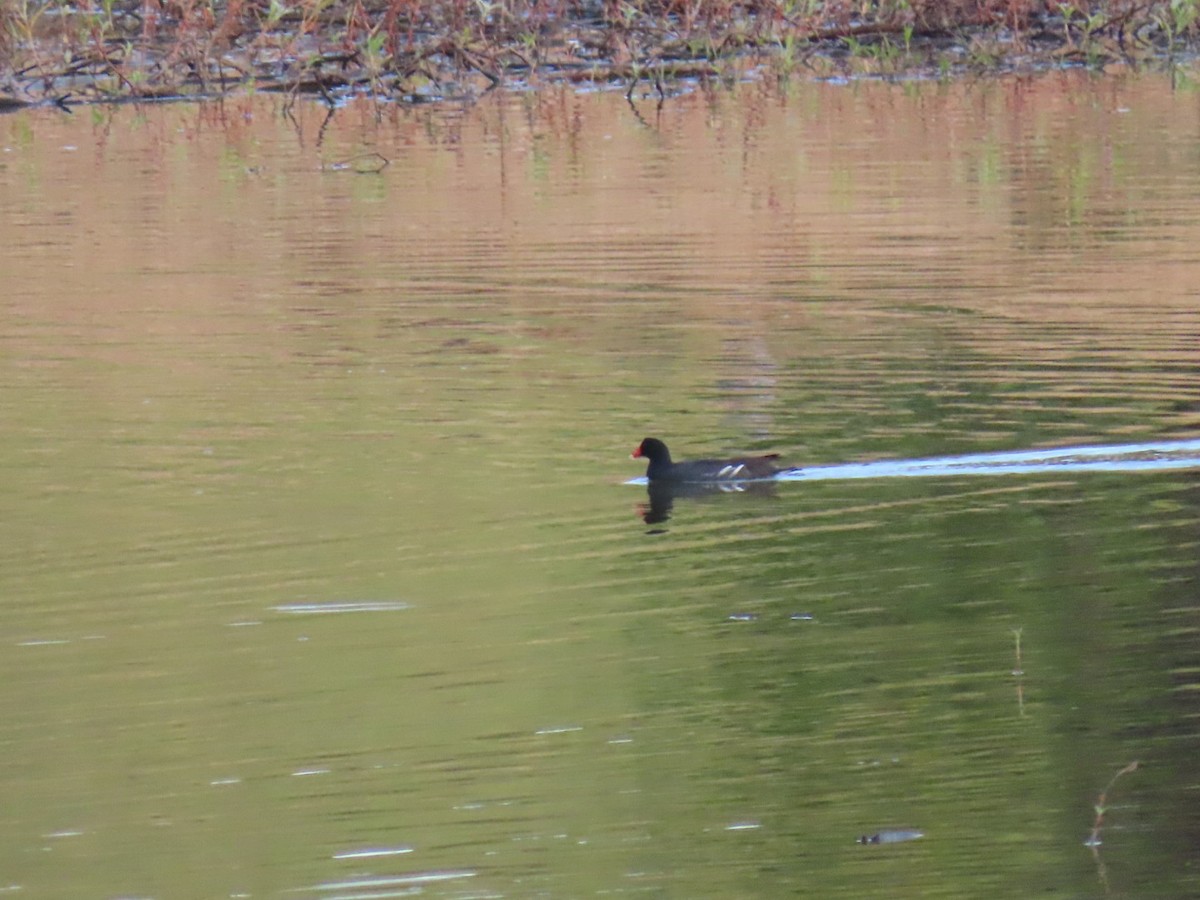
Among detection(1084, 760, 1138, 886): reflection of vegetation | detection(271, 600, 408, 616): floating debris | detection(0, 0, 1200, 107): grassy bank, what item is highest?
detection(0, 0, 1200, 107): grassy bank

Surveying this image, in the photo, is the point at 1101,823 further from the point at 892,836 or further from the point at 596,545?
the point at 596,545

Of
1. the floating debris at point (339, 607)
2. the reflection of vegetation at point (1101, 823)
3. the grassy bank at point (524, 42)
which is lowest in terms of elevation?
the reflection of vegetation at point (1101, 823)

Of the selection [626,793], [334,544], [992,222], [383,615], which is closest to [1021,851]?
[626,793]

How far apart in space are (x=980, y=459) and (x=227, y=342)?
470cm

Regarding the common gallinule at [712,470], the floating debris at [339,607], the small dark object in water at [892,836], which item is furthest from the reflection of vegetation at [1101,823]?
the common gallinule at [712,470]

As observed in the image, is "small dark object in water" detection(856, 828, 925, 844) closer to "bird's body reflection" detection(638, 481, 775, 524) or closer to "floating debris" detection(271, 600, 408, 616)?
"floating debris" detection(271, 600, 408, 616)

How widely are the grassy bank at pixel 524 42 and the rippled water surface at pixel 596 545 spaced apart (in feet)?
26.6

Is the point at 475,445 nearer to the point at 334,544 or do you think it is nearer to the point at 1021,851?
the point at 334,544

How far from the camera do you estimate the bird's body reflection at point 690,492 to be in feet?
31.5

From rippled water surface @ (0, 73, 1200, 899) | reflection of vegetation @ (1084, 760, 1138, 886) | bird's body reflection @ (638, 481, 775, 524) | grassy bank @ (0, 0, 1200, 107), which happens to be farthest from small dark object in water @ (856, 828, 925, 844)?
grassy bank @ (0, 0, 1200, 107)

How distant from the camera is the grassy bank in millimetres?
26406

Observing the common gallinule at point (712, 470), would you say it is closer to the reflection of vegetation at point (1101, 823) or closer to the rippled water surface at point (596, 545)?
the rippled water surface at point (596, 545)

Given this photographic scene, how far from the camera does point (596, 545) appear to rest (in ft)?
29.5

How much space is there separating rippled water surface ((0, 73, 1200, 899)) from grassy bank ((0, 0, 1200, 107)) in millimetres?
8111
